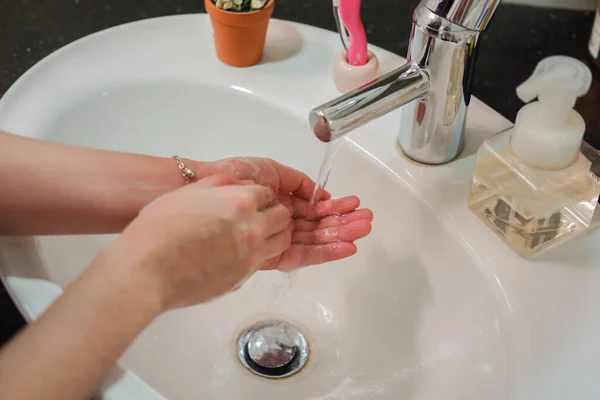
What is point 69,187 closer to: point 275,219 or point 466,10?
point 275,219

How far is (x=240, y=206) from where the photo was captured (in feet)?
1.63

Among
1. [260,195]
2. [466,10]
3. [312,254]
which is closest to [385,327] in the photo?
[312,254]

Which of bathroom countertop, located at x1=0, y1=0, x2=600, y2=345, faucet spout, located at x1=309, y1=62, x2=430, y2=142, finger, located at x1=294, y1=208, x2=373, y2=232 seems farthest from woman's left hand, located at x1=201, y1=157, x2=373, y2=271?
bathroom countertop, located at x1=0, y1=0, x2=600, y2=345

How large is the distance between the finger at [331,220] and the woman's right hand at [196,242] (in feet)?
0.32

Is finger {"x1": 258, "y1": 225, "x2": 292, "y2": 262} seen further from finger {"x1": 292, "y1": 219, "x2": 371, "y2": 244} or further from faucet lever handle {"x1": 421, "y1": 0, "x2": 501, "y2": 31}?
faucet lever handle {"x1": 421, "y1": 0, "x2": 501, "y2": 31}

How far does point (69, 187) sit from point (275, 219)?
177 millimetres

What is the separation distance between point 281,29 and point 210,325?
350 millimetres

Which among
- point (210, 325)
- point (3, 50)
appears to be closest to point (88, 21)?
point (3, 50)

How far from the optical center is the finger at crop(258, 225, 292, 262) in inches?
21.1

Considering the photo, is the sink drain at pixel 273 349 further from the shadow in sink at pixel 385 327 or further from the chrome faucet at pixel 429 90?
the chrome faucet at pixel 429 90

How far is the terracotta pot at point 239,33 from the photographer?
67 centimetres

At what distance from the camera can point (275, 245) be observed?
55cm

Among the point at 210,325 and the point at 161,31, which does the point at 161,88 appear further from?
the point at 210,325

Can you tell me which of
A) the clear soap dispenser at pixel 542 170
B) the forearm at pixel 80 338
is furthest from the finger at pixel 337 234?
the forearm at pixel 80 338
